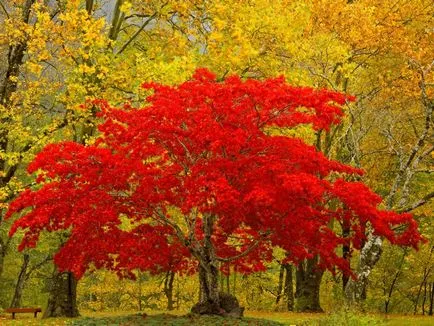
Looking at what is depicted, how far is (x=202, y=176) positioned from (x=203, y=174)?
74 centimetres

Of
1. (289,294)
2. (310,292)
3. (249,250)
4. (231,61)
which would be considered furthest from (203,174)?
(289,294)

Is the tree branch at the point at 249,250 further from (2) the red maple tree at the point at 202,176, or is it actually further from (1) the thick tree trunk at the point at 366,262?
(1) the thick tree trunk at the point at 366,262

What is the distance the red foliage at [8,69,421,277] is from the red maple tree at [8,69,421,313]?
0.09 feet

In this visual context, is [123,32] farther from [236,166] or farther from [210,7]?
[236,166]

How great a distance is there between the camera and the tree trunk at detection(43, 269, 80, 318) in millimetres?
22922

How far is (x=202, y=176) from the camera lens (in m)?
14.9

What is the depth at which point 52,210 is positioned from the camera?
15875 mm

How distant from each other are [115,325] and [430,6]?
21229 millimetres

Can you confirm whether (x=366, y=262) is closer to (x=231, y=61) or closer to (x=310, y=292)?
(x=231, y=61)

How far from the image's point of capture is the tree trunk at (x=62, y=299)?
22.9 meters

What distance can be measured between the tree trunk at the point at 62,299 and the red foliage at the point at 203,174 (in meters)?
6.27

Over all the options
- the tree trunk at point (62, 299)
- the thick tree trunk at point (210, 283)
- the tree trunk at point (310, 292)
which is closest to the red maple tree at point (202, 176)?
the thick tree trunk at point (210, 283)

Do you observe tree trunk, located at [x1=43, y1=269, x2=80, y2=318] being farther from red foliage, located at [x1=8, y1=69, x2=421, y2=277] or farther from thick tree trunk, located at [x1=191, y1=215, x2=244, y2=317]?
thick tree trunk, located at [x1=191, y1=215, x2=244, y2=317]

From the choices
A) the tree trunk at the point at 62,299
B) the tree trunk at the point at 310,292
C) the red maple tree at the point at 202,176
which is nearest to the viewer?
the red maple tree at the point at 202,176
